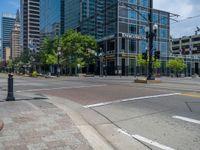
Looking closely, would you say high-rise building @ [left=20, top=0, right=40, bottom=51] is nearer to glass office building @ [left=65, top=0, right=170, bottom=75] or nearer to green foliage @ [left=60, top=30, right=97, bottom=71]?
glass office building @ [left=65, top=0, right=170, bottom=75]

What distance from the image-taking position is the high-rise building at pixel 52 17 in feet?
385

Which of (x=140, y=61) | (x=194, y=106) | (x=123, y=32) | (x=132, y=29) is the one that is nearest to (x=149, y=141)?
(x=194, y=106)

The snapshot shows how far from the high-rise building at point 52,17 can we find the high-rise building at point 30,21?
1122cm

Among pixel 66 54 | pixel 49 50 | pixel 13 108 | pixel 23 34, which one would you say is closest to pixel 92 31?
pixel 49 50

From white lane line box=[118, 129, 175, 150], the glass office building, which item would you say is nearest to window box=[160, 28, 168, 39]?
the glass office building

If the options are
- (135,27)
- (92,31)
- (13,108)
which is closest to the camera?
(13,108)

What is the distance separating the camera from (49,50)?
84375 mm

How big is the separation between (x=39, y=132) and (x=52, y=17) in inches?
5001

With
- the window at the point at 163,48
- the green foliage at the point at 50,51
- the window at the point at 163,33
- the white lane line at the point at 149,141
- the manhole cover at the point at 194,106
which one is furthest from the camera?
the window at the point at 163,48

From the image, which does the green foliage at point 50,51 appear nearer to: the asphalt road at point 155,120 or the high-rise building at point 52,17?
the high-rise building at point 52,17

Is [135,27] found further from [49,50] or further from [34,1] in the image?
[34,1]

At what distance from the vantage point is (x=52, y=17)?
131m

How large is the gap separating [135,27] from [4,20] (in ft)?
206

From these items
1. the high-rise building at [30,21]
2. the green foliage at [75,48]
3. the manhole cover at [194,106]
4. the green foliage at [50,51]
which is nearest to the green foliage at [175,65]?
the green foliage at [75,48]
